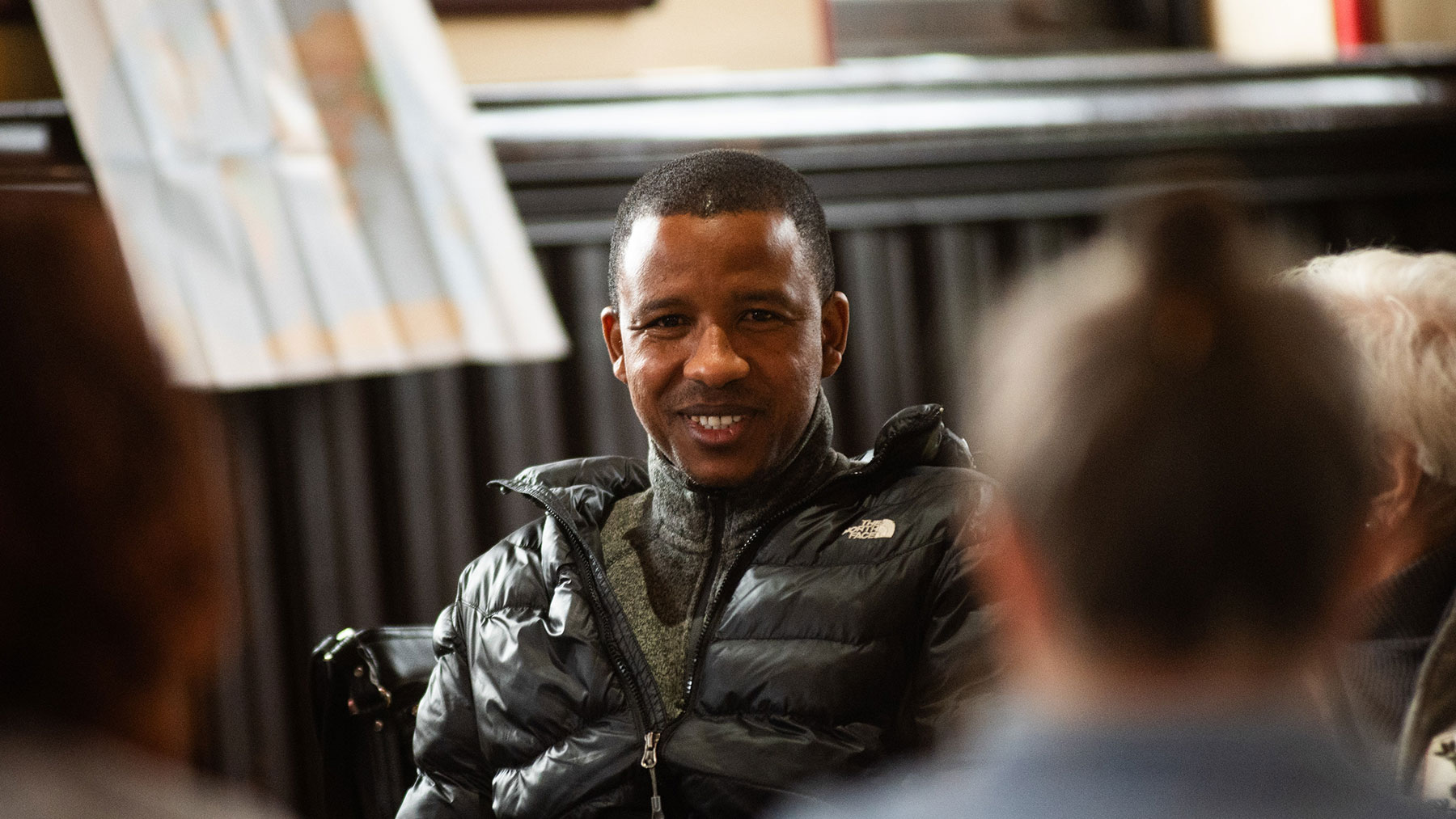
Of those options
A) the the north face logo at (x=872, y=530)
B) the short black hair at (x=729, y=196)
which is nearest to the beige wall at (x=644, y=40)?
the short black hair at (x=729, y=196)

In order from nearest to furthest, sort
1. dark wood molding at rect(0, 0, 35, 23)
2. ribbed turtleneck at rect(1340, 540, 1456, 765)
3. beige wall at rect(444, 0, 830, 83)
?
ribbed turtleneck at rect(1340, 540, 1456, 765)
dark wood molding at rect(0, 0, 35, 23)
beige wall at rect(444, 0, 830, 83)

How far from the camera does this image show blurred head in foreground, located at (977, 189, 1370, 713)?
0.65 m

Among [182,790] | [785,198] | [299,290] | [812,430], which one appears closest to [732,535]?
[812,430]

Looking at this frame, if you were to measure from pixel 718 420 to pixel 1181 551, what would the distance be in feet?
2.91

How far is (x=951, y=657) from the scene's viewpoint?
54.4 inches

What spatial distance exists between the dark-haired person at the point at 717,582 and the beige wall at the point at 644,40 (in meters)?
1.17

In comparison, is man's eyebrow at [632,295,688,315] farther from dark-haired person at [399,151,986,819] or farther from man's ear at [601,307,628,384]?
man's ear at [601,307,628,384]

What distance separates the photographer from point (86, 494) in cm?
75

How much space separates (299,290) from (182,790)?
182 cm

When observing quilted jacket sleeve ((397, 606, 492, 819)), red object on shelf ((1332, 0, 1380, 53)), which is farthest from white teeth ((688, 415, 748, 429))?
red object on shelf ((1332, 0, 1380, 53))

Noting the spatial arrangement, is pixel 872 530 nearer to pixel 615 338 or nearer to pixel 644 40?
pixel 615 338

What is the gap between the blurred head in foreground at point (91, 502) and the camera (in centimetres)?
73

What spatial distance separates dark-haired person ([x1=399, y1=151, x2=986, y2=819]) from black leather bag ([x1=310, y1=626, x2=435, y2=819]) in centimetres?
11

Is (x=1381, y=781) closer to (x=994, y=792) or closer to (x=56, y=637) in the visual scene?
(x=994, y=792)
